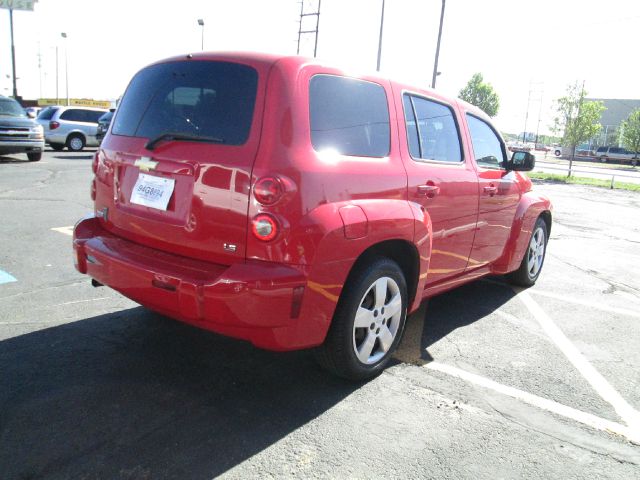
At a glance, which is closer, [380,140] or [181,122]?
[181,122]

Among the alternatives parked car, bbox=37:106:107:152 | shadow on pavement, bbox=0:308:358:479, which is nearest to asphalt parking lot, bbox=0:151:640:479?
shadow on pavement, bbox=0:308:358:479

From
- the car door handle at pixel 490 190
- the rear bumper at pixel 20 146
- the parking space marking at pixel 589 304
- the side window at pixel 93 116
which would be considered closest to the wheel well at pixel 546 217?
the parking space marking at pixel 589 304

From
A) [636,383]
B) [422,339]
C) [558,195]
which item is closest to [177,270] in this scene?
[422,339]

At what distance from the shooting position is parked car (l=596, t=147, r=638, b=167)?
5823 cm

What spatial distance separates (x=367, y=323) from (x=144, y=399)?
4.38 ft

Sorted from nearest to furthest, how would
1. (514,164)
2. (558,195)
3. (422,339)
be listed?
(422,339), (514,164), (558,195)

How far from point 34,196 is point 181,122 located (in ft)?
25.4

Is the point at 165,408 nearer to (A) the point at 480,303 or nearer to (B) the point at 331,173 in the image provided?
(B) the point at 331,173

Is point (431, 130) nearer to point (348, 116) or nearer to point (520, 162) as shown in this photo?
point (348, 116)

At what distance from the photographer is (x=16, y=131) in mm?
14961

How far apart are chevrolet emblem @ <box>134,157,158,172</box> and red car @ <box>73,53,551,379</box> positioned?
0.01 meters

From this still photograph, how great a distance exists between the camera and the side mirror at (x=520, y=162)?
16.0ft

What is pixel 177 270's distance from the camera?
9.17 ft

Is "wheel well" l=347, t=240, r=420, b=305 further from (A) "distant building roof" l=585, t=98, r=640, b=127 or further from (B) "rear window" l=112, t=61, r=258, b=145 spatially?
(A) "distant building roof" l=585, t=98, r=640, b=127
